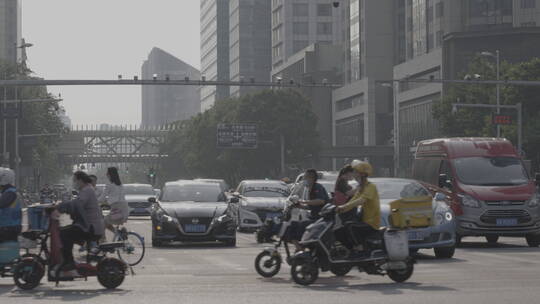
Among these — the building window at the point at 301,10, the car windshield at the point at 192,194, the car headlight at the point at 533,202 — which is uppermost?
the building window at the point at 301,10

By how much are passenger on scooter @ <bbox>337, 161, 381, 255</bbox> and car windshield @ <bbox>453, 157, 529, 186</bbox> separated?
379 inches

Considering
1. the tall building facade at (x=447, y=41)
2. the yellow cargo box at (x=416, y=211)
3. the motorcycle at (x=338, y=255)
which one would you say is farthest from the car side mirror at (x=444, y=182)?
the tall building facade at (x=447, y=41)

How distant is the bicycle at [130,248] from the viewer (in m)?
18.2

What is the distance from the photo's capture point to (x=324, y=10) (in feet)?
514

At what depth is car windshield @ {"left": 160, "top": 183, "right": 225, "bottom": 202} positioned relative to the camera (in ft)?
85.5

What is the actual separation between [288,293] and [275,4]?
149 m

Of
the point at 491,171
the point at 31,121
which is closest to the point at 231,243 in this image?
the point at 491,171

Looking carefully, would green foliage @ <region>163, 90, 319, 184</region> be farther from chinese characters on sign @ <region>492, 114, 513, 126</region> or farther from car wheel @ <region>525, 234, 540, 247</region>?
car wheel @ <region>525, 234, 540, 247</region>

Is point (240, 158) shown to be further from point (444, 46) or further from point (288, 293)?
point (288, 293)

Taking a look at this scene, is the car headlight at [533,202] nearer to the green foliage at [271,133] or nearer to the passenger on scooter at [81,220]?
the passenger on scooter at [81,220]

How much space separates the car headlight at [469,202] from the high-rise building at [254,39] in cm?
15649

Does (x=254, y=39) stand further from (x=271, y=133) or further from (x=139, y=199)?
(x=139, y=199)

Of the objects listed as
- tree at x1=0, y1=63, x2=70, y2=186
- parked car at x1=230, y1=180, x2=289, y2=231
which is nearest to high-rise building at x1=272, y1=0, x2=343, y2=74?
tree at x1=0, y1=63, x2=70, y2=186

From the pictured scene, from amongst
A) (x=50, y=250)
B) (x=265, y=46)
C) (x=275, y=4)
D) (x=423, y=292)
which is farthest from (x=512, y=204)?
(x=265, y=46)
